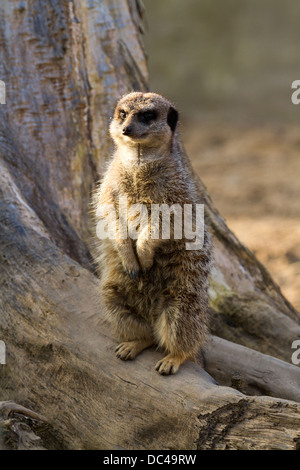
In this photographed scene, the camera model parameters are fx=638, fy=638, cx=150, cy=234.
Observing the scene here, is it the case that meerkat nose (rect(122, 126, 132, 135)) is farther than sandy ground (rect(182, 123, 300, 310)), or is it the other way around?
sandy ground (rect(182, 123, 300, 310))

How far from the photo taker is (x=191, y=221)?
2.60 metres

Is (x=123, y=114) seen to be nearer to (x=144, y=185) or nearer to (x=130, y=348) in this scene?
(x=144, y=185)

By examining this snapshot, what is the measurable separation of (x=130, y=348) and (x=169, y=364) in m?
0.18

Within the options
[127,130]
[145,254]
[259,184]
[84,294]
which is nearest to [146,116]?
[127,130]

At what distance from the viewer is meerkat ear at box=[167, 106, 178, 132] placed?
2.80 m

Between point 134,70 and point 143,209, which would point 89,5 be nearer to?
point 134,70

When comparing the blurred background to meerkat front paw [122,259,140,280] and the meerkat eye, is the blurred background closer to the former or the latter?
the meerkat eye

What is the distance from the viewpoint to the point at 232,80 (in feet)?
34.6

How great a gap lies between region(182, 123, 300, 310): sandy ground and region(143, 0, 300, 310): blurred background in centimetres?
2

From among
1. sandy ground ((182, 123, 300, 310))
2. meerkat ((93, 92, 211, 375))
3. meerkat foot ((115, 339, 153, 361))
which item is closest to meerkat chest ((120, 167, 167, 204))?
meerkat ((93, 92, 211, 375))

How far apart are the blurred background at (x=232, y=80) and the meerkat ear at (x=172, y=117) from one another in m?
5.00

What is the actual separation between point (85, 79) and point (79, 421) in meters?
1.95

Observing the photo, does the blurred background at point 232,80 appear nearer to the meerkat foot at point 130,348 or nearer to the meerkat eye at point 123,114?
the meerkat eye at point 123,114
